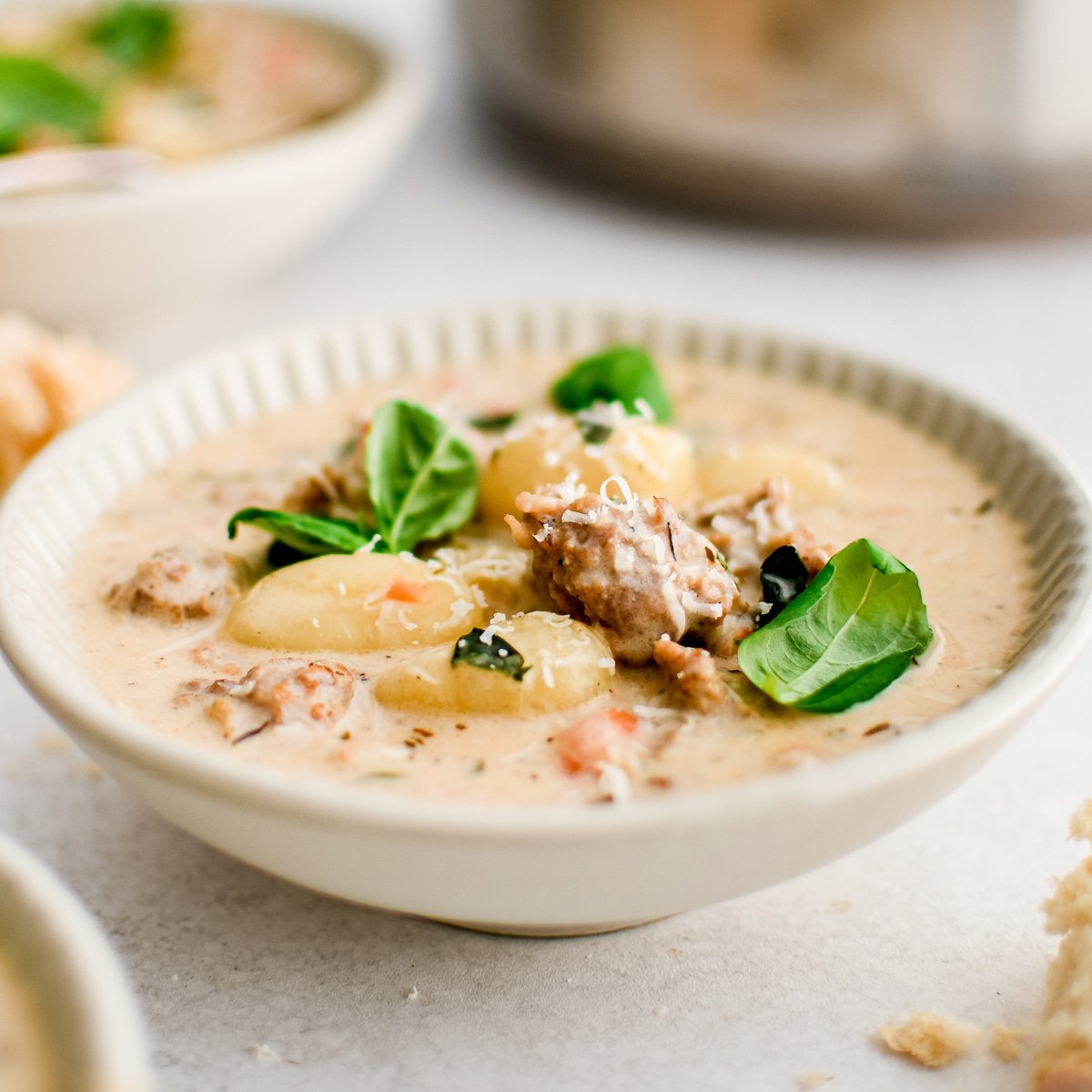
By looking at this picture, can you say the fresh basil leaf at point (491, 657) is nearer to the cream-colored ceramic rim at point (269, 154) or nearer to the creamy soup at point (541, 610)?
the creamy soup at point (541, 610)

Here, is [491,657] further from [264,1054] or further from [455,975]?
[264,1054]

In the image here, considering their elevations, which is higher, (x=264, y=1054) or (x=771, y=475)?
(x=771, y=475)

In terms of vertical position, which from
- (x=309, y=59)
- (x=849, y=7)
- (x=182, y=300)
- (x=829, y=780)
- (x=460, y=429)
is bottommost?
(x=182, y=300)

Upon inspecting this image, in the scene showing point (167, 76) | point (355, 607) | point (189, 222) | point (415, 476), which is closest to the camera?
point (355, 607)

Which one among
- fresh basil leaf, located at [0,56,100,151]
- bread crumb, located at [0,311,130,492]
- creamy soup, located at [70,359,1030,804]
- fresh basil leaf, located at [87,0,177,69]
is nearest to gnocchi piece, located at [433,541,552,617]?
creamy soup, located at [70,359,1030,804]

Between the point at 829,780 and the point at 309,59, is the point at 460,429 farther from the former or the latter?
the point at 309,59

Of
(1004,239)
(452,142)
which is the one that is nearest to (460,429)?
(1004,239)

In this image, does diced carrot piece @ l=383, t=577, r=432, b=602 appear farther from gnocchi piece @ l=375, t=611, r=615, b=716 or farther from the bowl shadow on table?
the bowl shadow on table

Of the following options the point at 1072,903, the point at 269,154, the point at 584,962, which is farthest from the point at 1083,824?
the point at 269,154
